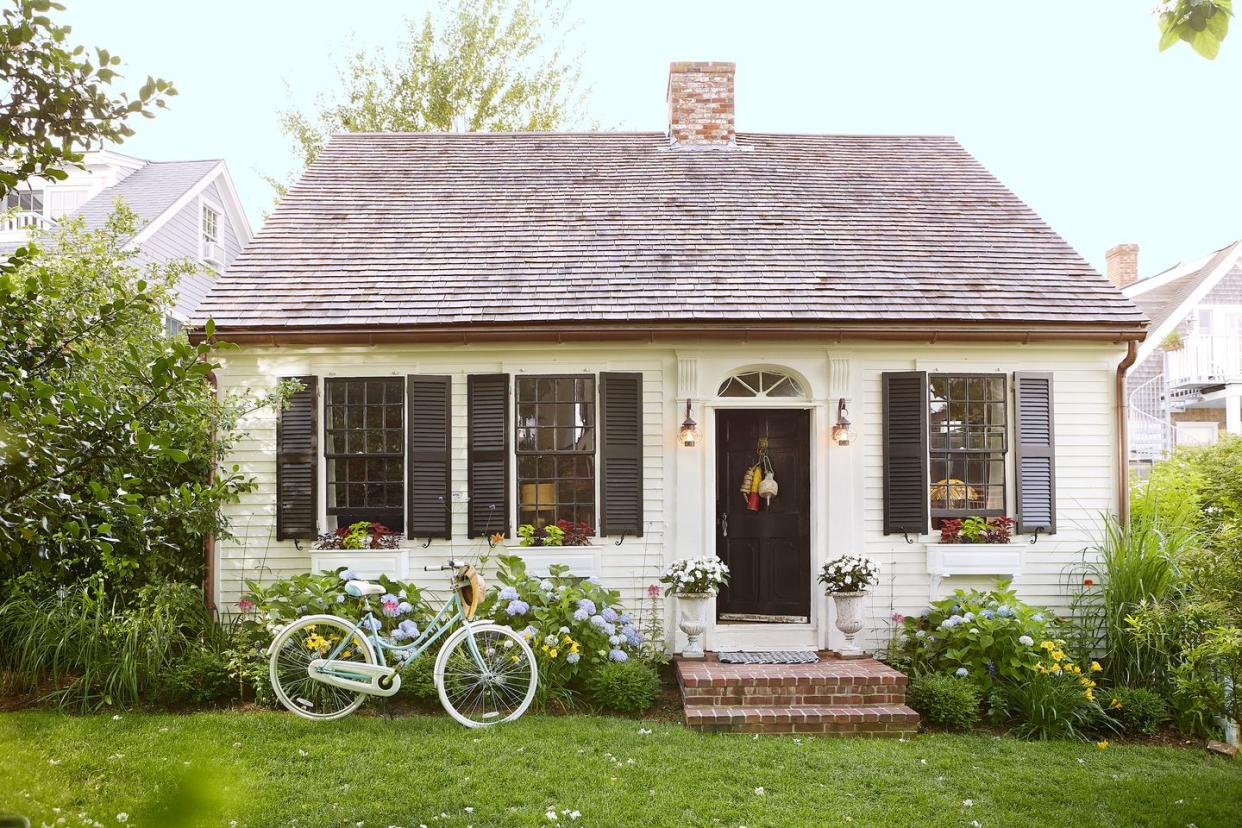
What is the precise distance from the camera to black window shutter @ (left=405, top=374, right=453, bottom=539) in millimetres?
7828

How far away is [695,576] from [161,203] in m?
14.8

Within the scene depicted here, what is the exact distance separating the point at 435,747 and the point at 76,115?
4.41m

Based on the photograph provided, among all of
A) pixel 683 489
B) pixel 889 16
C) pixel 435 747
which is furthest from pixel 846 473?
pixel 889 16

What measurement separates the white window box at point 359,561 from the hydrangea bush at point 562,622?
3.29 ft

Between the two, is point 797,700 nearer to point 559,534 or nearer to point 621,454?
point 559,534

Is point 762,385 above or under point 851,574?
above

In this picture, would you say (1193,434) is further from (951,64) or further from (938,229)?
(938,229)

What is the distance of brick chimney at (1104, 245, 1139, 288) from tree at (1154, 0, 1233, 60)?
59.8ft

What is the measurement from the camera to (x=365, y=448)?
7.98 m

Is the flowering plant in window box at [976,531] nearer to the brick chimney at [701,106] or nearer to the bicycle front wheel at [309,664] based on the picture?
the bicycle front wheel at [309,664]

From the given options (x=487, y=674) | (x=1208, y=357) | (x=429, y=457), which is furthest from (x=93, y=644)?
(x=1208, y=357)

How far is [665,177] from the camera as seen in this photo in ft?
34.3

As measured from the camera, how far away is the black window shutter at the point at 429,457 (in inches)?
308

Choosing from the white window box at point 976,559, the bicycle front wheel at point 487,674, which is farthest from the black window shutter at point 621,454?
the white window box at point 976,559
